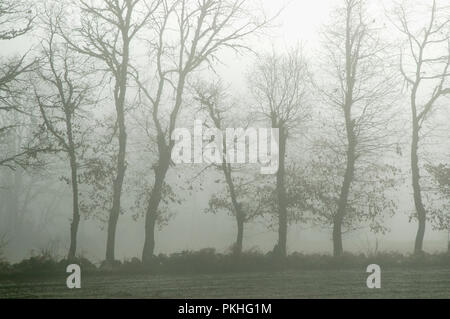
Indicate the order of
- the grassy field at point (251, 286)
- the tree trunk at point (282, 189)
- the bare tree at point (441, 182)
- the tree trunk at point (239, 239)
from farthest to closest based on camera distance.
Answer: the tree trunk at point (282, 189) < the bare tree at point (441, 182) < the tree trunk at point (239, 239) < the grassy field at point (251, 286)

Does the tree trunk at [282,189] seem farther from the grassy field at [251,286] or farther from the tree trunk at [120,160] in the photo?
the tree trunk at [120,160]

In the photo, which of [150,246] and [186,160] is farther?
[186,160]

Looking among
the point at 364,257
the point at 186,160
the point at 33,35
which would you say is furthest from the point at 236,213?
the point at 33,35

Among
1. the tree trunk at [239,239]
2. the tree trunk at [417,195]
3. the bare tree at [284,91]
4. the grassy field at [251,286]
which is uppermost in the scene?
the bare tree at [284,91]

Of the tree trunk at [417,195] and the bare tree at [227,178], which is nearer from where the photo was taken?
the tree trunk at [417,195]

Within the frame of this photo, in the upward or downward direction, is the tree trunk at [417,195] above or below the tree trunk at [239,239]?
above

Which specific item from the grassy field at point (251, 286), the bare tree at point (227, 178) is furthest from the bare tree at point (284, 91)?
the grassy field at point (251, 286)

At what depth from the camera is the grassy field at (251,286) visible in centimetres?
1436

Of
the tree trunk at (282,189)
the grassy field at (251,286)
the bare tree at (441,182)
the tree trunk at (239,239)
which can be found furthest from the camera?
the tree trunk at (282,189)

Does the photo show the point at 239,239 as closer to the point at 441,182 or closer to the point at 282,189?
the point at 282,189

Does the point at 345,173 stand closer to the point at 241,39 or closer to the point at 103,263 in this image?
the point at 241,39

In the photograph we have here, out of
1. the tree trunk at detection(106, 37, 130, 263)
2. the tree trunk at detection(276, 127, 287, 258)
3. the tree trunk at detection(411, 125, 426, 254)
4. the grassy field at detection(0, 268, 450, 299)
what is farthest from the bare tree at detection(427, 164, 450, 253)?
the tree trunk at detection(106, 37, 130, 263)

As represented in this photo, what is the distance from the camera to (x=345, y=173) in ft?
83.8

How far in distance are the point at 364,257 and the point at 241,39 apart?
462 inches
